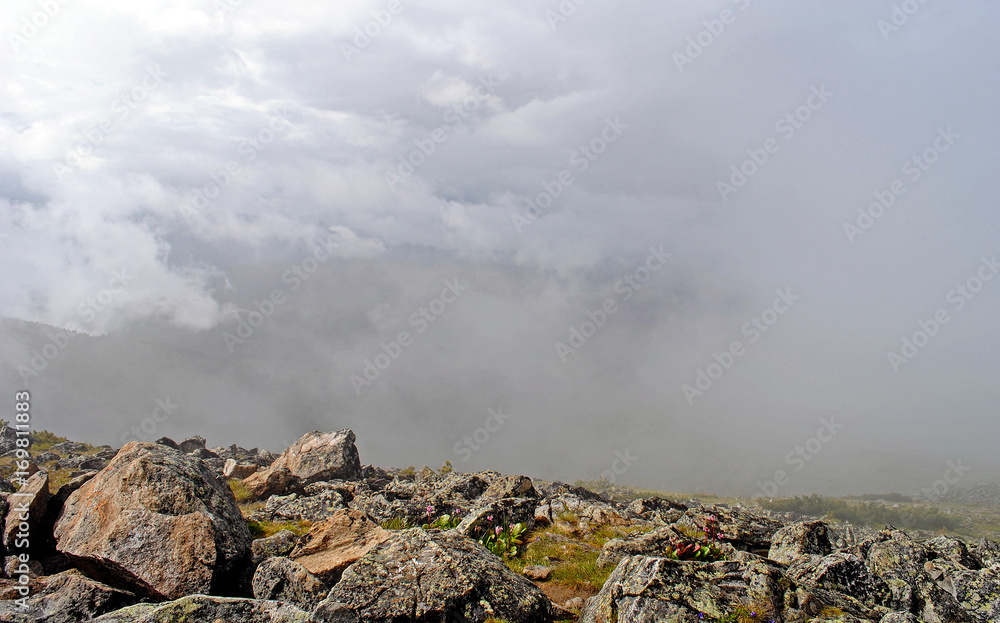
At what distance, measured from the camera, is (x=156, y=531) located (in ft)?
44.1

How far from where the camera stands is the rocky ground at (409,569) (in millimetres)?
10773

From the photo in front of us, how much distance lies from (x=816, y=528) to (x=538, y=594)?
46.7ft

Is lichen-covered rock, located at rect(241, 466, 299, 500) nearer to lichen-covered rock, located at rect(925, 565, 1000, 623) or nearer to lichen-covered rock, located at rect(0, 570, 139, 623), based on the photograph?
lichen-covered rock, located at rect(0, 570, 139, 623)

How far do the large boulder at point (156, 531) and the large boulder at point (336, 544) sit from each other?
186 cm

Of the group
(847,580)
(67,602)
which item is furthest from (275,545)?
(847,580)

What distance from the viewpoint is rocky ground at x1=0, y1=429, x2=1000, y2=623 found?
35.3 ft

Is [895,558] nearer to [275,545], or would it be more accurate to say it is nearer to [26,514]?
[275,545]

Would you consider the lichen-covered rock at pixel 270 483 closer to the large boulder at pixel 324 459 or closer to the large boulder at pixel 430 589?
the large boulder at pixel 324 459

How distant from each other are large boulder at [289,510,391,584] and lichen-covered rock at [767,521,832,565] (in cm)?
1505

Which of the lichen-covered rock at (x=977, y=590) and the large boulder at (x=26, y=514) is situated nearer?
the lichen-covered rock at (x=977, y=590)

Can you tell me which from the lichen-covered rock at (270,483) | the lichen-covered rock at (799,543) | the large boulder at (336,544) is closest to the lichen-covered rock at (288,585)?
the large boulder at (336,544)

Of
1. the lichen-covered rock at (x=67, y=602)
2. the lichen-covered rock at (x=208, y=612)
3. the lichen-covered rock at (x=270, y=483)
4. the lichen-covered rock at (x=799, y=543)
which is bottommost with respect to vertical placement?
the lichen-covered rock at (x=799, y=543)

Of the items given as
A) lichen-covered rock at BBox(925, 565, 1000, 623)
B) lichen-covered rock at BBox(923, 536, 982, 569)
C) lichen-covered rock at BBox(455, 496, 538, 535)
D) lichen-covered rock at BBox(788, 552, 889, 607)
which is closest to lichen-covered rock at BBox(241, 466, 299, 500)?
lichen-covered rock at BBox(455, 496, 538, 535)

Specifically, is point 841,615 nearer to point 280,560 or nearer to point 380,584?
point 380,584
